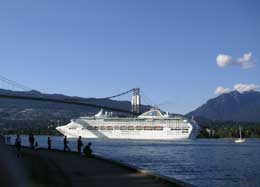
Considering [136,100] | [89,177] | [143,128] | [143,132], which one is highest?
[136,100]

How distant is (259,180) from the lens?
63.5 feet

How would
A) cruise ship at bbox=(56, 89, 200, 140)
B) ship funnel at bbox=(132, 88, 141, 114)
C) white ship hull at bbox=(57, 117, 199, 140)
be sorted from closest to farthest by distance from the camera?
1. white ship hull at bbox=(57, 117, 199, 140)
2. cruise ship at bbox=(56, 89, 200, 140)
3. ship funnel at bbox=(132, 88, 141, 114)

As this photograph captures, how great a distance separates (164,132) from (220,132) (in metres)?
39.8

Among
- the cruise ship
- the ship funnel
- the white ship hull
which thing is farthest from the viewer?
the ship funnel

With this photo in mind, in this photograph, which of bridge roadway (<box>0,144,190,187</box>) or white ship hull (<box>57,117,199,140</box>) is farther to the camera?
white ship hull (<box>57,117,199,140</box>)

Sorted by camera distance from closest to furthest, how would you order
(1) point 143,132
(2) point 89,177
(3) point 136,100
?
1. (2) point 89,177
2. (1) point 143,132
3. (3) point 136,100

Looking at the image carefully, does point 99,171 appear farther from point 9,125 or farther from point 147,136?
point 9,125

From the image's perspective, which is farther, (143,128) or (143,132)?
(143,128)

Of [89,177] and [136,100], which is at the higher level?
[136,100]

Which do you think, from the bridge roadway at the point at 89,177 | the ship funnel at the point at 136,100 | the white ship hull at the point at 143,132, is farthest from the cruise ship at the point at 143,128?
the bridge roadway at the point at 89,177

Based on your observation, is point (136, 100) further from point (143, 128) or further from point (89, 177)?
point (89, 177)

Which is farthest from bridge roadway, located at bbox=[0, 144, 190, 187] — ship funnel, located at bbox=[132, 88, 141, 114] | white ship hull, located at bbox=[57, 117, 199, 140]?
ship funnel, located at bbox=[132, 88, 141, 114]

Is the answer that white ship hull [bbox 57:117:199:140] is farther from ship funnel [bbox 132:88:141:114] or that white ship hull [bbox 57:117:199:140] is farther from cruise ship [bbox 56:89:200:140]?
ship funnel [bbox 132:88:141:114]

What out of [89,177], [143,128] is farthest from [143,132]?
[89,177]
